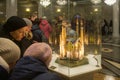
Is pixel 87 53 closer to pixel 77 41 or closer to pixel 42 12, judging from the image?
pixel 77 41

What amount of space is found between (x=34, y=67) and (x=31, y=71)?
1.4 inches

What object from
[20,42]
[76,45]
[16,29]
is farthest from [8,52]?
[76,45]

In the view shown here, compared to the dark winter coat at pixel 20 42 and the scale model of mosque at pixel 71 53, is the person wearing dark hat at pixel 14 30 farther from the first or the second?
the scale model of mosque at pixel 71 53

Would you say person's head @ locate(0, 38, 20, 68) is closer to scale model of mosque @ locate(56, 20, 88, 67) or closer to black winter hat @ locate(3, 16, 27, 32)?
black winter hat @ locate(3, 16, 27, 32)

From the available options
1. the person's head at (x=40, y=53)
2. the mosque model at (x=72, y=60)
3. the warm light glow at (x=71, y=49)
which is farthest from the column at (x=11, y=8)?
the person's head at (x=40, y=53)

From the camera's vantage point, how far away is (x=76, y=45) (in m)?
4.48

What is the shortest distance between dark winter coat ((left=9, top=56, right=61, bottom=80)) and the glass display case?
231cm

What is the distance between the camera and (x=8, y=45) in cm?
146

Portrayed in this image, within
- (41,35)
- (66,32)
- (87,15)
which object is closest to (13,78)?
(41,35)

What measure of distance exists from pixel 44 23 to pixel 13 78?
4.15 metres

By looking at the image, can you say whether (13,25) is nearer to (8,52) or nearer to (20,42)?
(20,42)

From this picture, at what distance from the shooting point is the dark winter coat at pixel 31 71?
1.44 m

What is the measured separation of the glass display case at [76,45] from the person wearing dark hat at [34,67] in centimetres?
225

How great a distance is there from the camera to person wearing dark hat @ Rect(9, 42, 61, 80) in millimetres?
1440
